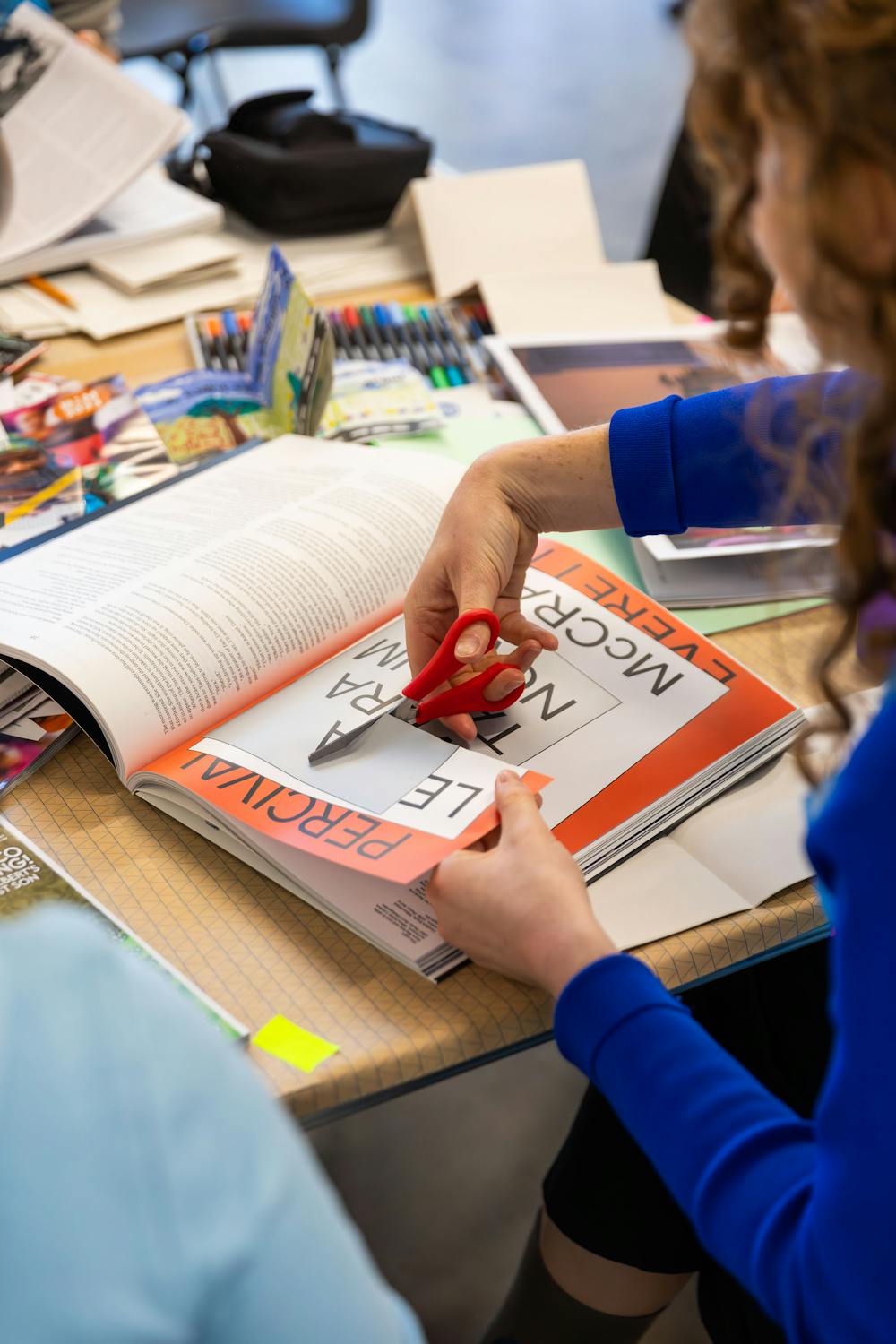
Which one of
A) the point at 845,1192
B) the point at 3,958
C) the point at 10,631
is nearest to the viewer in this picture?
the point at 3,958

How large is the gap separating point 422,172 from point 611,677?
0.97 metres

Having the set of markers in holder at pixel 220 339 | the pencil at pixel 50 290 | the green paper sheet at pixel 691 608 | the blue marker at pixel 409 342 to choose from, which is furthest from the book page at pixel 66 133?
the green paper sheet at pixel 691 608

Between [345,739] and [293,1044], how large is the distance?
18 cm

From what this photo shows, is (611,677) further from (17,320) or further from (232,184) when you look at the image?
(232,184)

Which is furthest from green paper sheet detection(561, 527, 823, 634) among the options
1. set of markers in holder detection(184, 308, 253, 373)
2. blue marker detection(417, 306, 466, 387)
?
set of markers in holder detection(184, 308, 253, 373)

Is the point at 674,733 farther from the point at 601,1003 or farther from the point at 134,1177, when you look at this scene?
the point at 134,1177

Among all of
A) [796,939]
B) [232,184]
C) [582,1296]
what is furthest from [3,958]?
[232,184]

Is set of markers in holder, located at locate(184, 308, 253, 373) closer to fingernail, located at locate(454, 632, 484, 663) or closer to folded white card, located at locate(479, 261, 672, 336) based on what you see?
folded white card, located at locate(479, 261, 672, 336)

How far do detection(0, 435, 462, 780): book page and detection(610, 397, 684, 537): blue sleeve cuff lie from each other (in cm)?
14

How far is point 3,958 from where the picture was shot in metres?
0.29

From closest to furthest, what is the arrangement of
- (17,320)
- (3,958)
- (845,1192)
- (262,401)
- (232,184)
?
1. (3,958)
2. (845,1192)
3. (262,401)
4. (17,320)
5. (232,184)

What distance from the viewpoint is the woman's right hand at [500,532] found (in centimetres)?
74

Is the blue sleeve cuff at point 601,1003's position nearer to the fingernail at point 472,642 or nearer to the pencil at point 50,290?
the fingernail at point 472,642

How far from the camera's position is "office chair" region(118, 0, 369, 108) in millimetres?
2451
